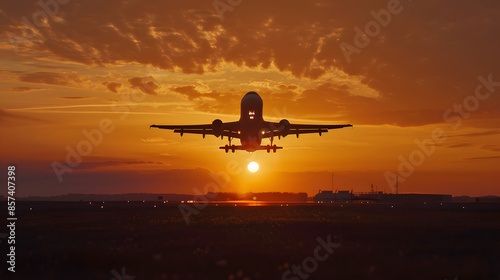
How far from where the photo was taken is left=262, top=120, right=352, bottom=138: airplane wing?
76.2m

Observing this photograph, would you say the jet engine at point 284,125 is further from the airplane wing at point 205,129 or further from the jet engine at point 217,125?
the jet engine at point 217,125

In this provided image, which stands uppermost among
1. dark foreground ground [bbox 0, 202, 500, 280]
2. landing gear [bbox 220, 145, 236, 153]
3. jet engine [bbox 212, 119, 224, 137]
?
jet engine [bbox 212, 119, 224, 137]

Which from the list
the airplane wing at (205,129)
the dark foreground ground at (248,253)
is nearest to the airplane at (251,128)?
the airplane wing at (205,129)

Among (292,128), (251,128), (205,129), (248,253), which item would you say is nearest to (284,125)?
(251,128)

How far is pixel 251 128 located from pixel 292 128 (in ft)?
43.4

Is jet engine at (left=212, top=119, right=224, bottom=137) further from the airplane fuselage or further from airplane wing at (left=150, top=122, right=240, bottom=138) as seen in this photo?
the airplane fuselage

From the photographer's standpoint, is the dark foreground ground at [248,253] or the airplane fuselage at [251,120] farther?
the airplane fuselage at [251,120]

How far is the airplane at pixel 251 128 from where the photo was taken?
72312mm

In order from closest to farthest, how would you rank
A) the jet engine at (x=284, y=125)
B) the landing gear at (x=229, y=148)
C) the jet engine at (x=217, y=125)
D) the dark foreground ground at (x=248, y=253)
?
1. the dark foreground ground at (x=248, y=253)
2. the jet engine at (x=217, y=125)
3. the jet engine at (x=284, y=125)
4. the landing gear at (x=229, y=148)

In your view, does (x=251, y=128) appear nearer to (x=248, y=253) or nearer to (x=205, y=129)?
(x=205, y=129)

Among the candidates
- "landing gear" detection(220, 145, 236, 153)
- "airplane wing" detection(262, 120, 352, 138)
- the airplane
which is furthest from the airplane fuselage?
"landing gear" detection(220, 145, 236, 153)

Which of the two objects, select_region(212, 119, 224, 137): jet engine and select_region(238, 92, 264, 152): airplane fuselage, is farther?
select_region(212, 119, 224, 137): jet engine

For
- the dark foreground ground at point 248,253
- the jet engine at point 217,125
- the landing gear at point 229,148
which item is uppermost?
the jet engine at point 217,125

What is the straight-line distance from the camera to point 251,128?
74.5 metres
